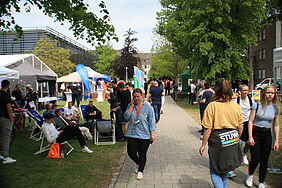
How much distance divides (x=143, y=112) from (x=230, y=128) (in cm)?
174

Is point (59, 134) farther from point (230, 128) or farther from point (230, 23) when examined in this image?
point (230, 23)

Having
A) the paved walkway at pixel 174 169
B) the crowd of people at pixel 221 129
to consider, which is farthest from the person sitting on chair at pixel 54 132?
the paved walkway at pixel 174 169

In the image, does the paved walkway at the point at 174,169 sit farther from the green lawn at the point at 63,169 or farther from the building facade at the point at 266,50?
the building facade at the point at 266,50

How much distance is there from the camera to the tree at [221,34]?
51.4 ft

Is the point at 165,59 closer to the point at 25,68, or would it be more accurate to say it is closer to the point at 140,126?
the point at 25,68

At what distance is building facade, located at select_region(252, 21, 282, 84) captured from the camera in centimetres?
3700

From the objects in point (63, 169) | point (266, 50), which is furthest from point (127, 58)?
point (63, 169)

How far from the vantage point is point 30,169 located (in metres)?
5.40

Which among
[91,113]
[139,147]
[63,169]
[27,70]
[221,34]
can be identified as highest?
[221,34]

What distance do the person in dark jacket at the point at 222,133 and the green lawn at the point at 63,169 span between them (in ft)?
7.26

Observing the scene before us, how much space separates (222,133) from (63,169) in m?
3.65

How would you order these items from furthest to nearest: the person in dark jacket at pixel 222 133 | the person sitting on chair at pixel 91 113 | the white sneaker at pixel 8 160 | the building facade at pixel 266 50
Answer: the building facade at pixel 266 50 → the person sitting on chair at pixel 91 113 → the white sneaker at pixel 8 160 → the person in dark jacket at pixel 222 133

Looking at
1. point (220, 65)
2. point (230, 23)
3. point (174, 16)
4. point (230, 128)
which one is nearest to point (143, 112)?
point (230, 128)

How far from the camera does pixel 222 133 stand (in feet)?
10.7
